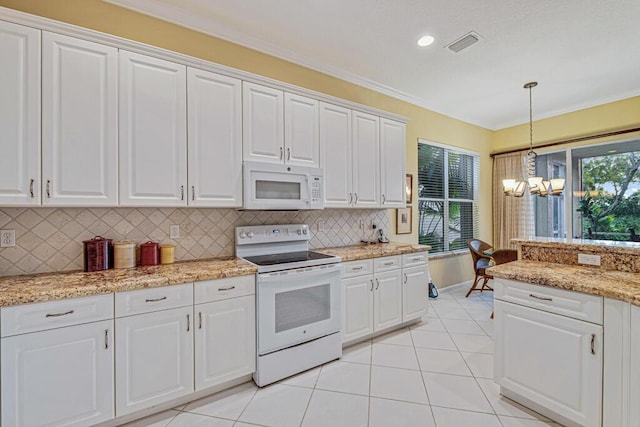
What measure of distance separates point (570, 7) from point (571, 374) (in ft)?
8.95

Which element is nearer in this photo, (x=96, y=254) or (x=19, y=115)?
(x=19, y=115)

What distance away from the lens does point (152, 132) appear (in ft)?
6.85

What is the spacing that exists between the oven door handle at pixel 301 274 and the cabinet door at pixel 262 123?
3.35 feet

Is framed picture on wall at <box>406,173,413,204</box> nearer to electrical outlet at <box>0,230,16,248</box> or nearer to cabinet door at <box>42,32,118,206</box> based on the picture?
cabinet door at <box>42,32,118,206</box>

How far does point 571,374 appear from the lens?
1.70 m

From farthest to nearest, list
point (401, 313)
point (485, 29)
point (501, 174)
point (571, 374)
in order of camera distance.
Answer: point (501, 174) < point (401, 313) < point (485, 29) < point (571, 374)

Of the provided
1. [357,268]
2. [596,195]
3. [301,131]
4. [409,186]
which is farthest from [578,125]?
[301,131]

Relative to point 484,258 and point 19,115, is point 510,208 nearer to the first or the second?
point 484,258

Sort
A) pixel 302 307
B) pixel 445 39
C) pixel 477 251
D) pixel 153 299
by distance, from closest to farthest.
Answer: pixel 153 299 < pixel 302 307 < pixel 445 39 < pixel 477 251

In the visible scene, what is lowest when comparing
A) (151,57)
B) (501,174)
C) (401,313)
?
(401,313)

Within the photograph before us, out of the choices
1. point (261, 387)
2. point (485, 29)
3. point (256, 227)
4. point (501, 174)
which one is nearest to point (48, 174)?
point (256, 227)

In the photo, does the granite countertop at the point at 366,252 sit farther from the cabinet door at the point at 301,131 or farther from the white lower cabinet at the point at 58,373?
the white lower cabinet at the point at 58,373

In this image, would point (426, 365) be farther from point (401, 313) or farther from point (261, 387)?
point (261, 387)

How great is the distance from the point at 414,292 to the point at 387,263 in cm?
60
